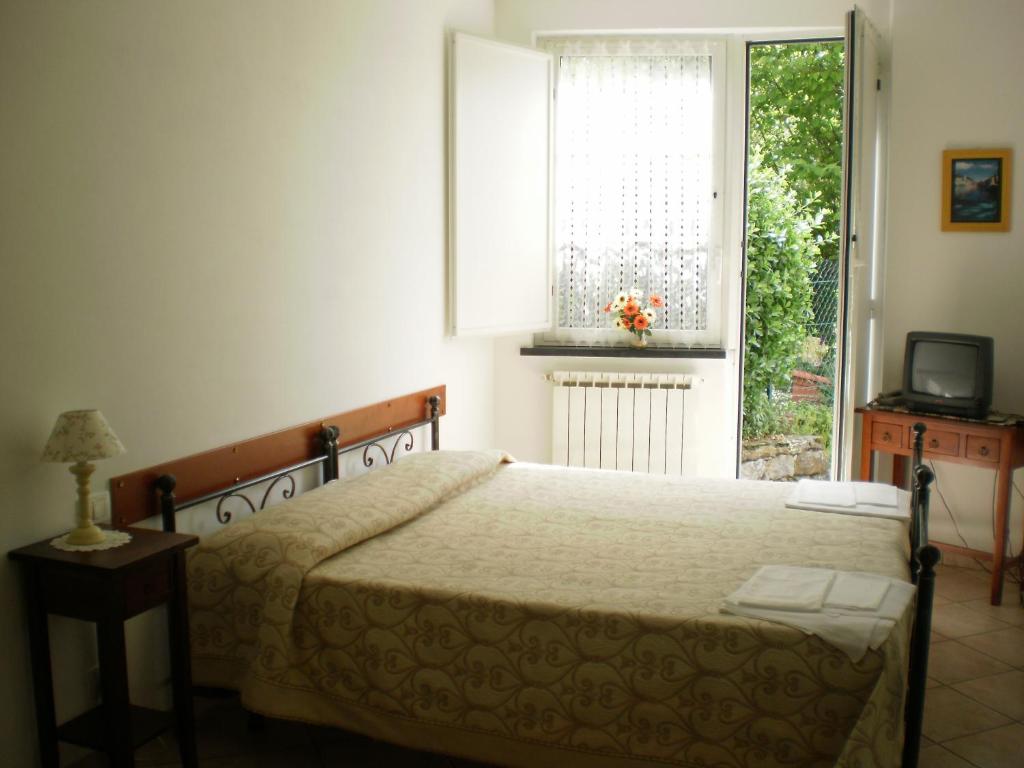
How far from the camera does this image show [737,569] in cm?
265

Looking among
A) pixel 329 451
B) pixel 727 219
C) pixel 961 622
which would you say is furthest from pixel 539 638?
pixel 727 219

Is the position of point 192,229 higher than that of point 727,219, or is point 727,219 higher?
point 727,219

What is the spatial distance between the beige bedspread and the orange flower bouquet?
6.54 ft

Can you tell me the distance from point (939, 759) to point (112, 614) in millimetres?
2249

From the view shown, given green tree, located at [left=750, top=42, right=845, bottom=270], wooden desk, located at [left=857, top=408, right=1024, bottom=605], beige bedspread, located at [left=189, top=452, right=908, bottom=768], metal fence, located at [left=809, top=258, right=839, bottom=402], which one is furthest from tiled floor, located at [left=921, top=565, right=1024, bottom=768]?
green tree, located at [left=750, top=42, right=845, bottom=270]

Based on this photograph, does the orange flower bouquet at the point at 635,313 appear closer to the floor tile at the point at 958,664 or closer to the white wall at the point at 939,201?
the white wall at the point at 939,201

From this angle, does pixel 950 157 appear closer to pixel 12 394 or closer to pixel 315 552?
pixel 315 552

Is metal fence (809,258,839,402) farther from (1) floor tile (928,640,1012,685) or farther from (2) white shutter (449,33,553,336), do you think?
(1) floor tile (928,640,1012,685)

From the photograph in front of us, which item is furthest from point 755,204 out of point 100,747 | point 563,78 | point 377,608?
point 100,747

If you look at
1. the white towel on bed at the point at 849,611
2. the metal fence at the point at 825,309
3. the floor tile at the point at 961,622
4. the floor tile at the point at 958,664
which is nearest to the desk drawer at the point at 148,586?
the white towel on bed at the point at 849,611

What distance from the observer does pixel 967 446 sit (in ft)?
13.3

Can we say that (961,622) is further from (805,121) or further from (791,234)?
(805,121)

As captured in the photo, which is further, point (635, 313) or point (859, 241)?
point (635, 313)

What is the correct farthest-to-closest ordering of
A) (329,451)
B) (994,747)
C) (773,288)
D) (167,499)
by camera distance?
1. (773,288)
2. (329,451)
3. (994,747)
4. (167,499)
